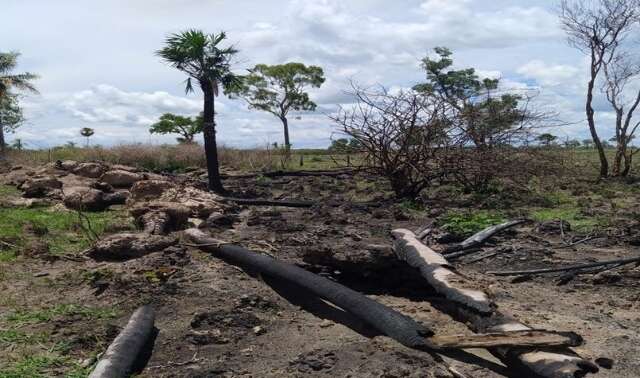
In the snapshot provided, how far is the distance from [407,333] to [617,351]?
148 cm

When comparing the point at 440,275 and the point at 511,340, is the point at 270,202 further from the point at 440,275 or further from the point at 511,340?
the point at 511,340

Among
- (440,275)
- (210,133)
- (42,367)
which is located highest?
(210,133)

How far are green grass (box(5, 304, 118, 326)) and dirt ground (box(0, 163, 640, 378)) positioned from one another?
26 millimetres

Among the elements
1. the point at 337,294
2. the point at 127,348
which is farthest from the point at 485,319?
the point at 127,348

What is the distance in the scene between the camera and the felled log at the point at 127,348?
13.2 feet

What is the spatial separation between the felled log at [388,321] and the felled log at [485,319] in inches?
3.0

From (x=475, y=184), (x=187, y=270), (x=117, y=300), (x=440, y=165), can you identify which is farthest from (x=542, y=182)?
(x=117, y=300)

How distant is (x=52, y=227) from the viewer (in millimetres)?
10195

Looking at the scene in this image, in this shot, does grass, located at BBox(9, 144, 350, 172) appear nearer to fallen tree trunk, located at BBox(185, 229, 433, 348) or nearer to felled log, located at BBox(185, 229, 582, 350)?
Answer: fallen tree trunk, located at BBox(185, 229, 433, 348)

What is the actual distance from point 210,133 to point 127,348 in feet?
41.2

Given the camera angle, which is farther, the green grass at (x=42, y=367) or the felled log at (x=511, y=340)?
the green grass at (x=42, y=367)

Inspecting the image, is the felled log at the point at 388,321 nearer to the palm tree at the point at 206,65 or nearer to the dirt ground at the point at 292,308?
the dirt ground at the point at 292,308

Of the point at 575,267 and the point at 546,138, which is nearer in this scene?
the point at 575,267

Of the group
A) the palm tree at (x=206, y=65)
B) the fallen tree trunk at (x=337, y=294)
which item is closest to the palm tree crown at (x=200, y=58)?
the palm tree at (x=206, y=65)
